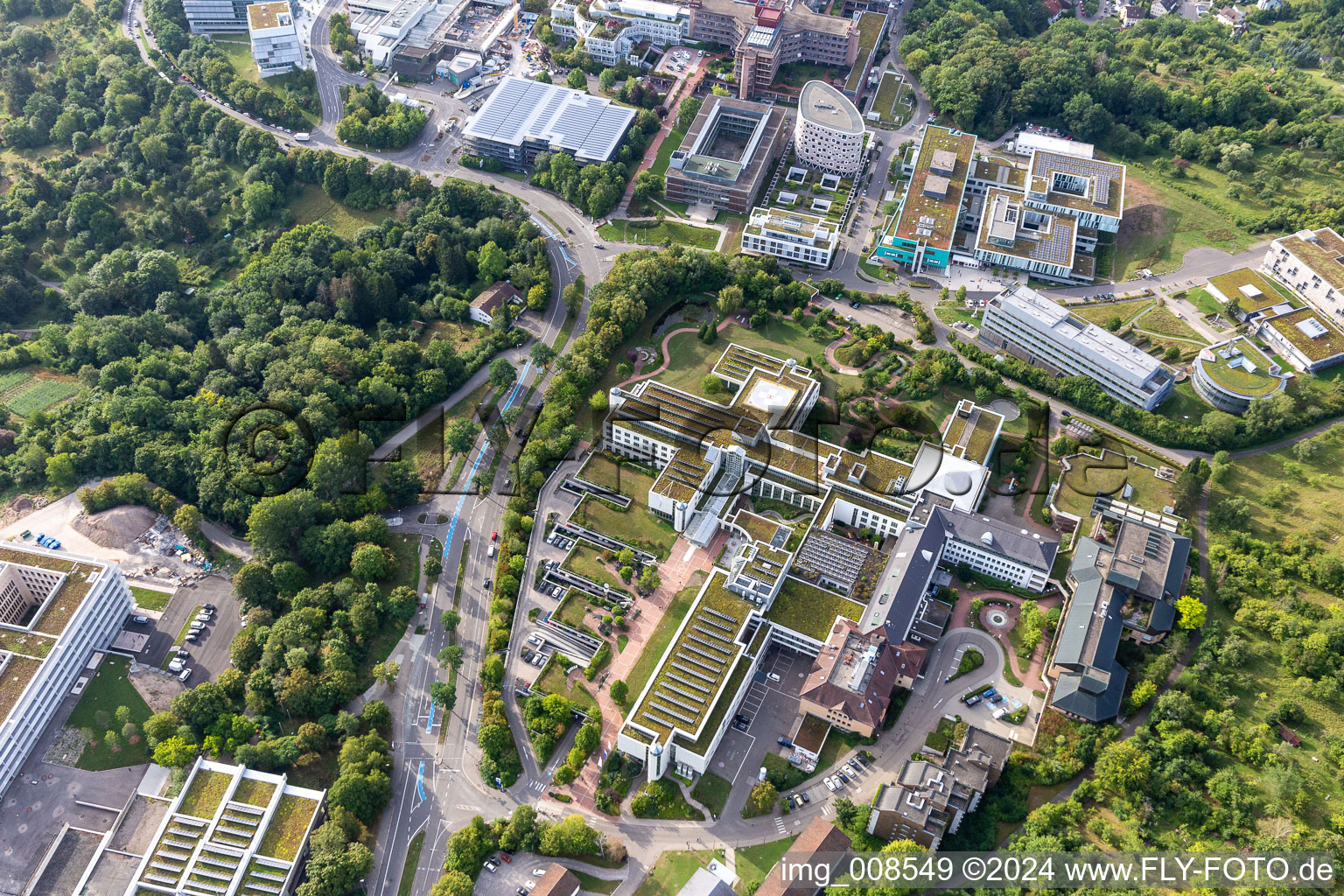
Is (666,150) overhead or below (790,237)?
overhead

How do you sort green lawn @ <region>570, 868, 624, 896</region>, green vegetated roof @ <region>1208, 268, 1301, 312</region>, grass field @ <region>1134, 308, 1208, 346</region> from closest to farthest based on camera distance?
green lawn @ <region>570, 868, 624, 896</region> < grass field @ <region>1134, 308, 1208, 346</region> < green vegetated roof @ <region>1208, 268, 1301, 312</region>

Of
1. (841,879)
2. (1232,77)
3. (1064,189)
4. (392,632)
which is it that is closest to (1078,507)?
(841,879)

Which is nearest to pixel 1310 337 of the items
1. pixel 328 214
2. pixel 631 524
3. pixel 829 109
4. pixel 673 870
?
pixel 829 109

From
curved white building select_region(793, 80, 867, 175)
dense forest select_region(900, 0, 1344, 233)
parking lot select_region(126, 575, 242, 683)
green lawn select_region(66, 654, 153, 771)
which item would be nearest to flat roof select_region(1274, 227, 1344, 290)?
dense forest select_region(900, 0, 1344, 233)

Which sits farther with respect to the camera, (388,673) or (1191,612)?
(1191,612)

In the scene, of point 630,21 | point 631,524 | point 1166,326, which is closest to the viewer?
point 631,524

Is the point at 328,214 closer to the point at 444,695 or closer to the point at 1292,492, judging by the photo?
the point at 444,695

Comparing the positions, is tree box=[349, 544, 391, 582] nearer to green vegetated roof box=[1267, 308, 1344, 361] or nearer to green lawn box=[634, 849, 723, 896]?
green lawn box=[634, 849, 723, 896]
